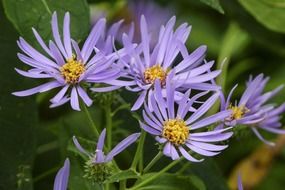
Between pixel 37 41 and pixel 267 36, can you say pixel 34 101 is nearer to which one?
pixel 37 41

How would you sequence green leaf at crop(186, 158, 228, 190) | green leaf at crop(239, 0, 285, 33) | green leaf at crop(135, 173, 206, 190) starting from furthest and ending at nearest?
green leaf at crop(239, 0, 285, 33), green leaf at crop(186, 158, 228, 190), green leaf at crop(135, 173, 206, 190)

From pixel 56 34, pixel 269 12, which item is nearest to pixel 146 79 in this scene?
pixel 56 34

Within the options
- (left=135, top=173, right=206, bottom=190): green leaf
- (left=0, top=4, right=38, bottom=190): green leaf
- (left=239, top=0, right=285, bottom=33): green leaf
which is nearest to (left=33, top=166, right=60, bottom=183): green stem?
(left=0, top=4, right=38, bottom=190): green leaf

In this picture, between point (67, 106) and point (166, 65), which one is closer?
point (166, 65)

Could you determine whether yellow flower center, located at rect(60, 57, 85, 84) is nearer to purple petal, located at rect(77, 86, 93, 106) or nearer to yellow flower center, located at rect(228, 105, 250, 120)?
purple petal, located at rect(77, 86, 93, 106)

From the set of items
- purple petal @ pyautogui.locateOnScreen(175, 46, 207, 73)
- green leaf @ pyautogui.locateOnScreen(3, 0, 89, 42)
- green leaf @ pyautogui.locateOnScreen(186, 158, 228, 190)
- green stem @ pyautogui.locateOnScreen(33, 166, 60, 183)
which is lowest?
green leaf @ pyautogui.locateOnScreen(186, 158, 228, 190)

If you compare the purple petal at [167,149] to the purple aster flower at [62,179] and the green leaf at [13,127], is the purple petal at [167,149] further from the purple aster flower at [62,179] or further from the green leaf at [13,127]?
the green leaf at [13,127]

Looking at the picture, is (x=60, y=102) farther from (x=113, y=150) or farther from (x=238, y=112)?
(x=238, y=112)

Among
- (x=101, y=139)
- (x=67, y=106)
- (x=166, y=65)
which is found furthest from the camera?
(x=67, y=106)
